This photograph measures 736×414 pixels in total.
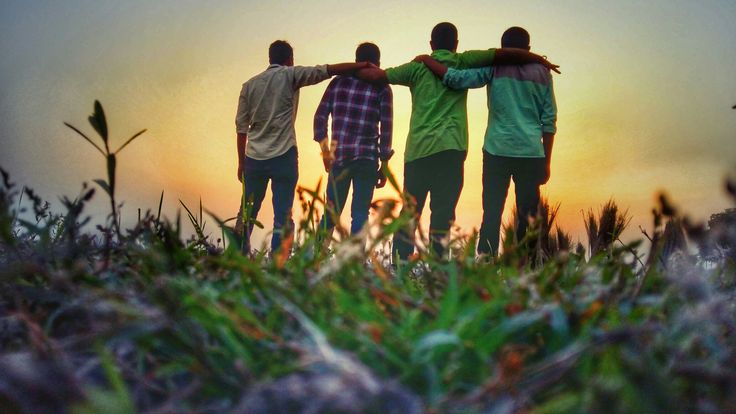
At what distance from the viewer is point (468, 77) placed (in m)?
4.93

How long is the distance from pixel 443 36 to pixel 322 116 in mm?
1425

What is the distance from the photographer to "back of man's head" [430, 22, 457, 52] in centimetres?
529

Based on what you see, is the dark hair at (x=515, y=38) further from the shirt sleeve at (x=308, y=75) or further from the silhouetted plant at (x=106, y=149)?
the silhouetted plant at (x=106, y=149)

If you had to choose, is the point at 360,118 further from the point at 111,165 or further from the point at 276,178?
the point at 111,165

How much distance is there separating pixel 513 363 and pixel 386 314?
400mm

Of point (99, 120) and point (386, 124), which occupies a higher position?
point (386, 124)

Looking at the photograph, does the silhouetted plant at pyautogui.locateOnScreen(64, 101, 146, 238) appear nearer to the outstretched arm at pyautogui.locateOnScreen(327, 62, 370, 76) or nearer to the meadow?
the meadow

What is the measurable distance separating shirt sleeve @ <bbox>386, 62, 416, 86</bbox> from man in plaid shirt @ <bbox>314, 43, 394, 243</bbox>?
1.21ft

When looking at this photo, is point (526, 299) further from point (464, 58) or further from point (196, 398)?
point (464, 58)

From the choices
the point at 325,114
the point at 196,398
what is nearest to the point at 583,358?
the point at 196,398

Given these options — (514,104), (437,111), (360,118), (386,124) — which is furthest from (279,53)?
(514,104)

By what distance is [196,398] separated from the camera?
788 mm

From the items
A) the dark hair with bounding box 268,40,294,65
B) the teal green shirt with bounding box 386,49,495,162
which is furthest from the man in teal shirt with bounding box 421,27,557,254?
the dark hair with bounding box 268,40,294,65

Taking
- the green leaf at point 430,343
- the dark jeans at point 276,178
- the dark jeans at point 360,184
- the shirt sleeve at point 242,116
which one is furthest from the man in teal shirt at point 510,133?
the green leaf at point 430,343
